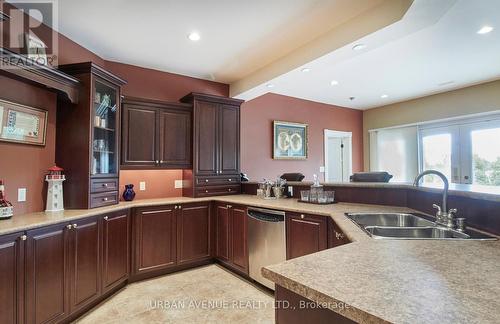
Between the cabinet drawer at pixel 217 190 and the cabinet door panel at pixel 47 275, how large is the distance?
168cm

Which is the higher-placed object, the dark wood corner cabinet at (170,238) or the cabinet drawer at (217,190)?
the cabinet drawer at (217,190)

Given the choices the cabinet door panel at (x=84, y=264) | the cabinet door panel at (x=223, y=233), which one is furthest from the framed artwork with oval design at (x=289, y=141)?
the cabinet door panel at (x=84, y=264)

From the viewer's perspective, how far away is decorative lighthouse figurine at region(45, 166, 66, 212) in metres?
2.42

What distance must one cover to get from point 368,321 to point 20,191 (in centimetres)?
285

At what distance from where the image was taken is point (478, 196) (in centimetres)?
144

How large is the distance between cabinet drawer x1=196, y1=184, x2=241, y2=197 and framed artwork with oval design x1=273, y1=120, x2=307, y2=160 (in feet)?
4.08

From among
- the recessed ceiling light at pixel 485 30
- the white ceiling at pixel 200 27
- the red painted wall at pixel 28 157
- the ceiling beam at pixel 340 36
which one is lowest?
the red painted wall at pixel 28 157

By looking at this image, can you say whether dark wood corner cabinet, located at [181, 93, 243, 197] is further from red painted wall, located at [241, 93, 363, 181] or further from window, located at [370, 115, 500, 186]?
window, located at [370, 115, 500, 186]

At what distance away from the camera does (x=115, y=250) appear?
268cm

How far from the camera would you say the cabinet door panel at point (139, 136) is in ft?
10.4

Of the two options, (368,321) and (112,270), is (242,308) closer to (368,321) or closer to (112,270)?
(112,270)

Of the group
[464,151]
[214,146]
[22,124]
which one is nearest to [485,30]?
[464,151]

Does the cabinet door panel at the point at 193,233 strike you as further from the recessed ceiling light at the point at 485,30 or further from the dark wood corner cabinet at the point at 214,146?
the recessed ceiling light at the point at 485,30

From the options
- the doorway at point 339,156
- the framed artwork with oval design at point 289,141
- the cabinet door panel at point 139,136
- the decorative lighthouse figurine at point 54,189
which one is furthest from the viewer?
the doorway at point 339,156
